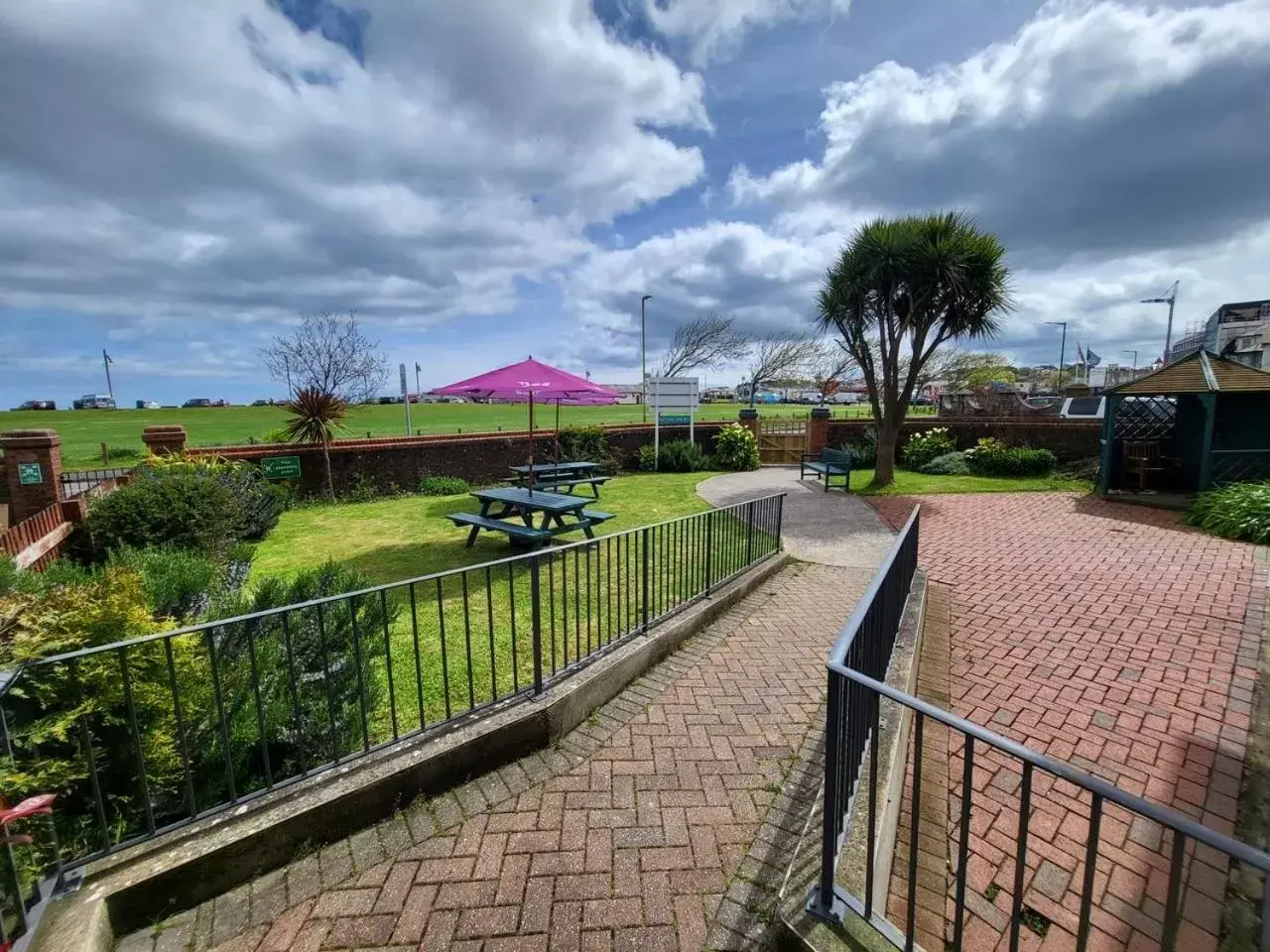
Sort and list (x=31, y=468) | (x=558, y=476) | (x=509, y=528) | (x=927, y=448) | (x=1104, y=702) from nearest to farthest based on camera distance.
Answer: (x=1104, y=702) → (x=509, y=528) → (x=31, y=468) → (x=558, y=476) → (x=927, y=448)

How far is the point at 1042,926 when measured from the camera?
7.48 ft

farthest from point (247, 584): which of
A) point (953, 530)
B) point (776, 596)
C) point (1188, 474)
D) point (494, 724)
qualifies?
point (1188, 474)

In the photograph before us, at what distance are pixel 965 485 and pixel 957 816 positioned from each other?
480 inches

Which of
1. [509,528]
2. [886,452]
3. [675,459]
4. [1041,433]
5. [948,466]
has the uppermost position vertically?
[1041,433]

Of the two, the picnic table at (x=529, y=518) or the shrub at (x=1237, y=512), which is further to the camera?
the shrub at (x=1237, y=512)

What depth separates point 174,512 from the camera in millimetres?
6895

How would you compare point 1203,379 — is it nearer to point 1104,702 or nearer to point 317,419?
point 1104,702

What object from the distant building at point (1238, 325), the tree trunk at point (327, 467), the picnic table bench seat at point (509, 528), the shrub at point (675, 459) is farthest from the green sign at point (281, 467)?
the distant building at point (1238, 325)

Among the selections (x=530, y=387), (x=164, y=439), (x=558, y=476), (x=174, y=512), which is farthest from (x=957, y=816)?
(x=164, y=439)

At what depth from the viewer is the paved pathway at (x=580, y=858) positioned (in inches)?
82.2

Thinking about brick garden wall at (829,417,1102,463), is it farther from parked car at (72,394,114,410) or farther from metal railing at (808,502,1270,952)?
parked car at (72,394,114,410)

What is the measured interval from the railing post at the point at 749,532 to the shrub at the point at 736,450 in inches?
421

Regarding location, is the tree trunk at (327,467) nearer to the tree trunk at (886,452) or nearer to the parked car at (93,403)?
the tree trunk at (886,452)

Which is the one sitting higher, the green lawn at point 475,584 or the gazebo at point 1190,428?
the gazebo at point 1190,428
